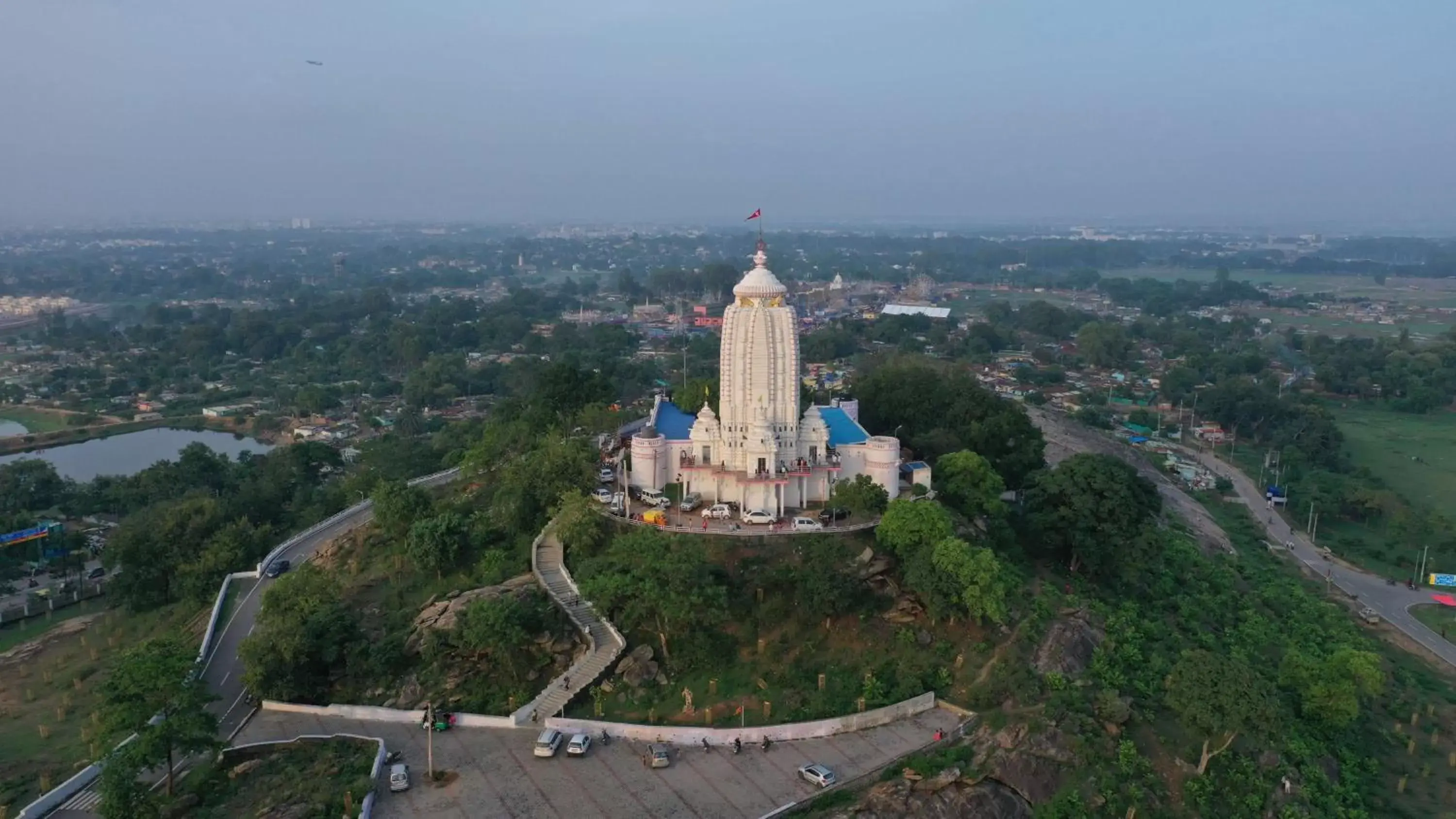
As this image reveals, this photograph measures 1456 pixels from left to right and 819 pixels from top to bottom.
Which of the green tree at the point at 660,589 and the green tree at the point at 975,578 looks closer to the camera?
the green tree at the point at 660,589

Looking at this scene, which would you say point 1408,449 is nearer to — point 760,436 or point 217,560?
point 760,436

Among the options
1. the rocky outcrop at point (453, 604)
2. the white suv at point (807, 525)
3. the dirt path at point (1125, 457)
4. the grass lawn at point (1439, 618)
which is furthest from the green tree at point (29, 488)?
the grass lawn at point (1439, 618)

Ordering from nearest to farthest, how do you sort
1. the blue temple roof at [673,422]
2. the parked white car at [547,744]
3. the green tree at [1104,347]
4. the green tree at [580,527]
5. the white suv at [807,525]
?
the parked white car at [547,744]
the green tree at [580,527]
the white suv at [807,525]
the blue temple roof at [673,422]
the green tree at [1104,347]

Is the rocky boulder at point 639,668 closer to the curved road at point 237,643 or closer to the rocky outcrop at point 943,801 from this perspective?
the rocky outcrop at point 943,801

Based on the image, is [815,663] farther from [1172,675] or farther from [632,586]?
[1172,675]

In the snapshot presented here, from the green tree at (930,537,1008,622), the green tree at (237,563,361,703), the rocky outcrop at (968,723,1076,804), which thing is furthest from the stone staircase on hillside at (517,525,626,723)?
the rocky outcrop at (968,723,1076,804)

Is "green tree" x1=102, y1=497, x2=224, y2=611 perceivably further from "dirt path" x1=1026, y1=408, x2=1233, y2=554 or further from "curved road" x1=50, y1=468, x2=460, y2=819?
"dirt path" x1=1026, y1=408, x2=1233, y2=554
